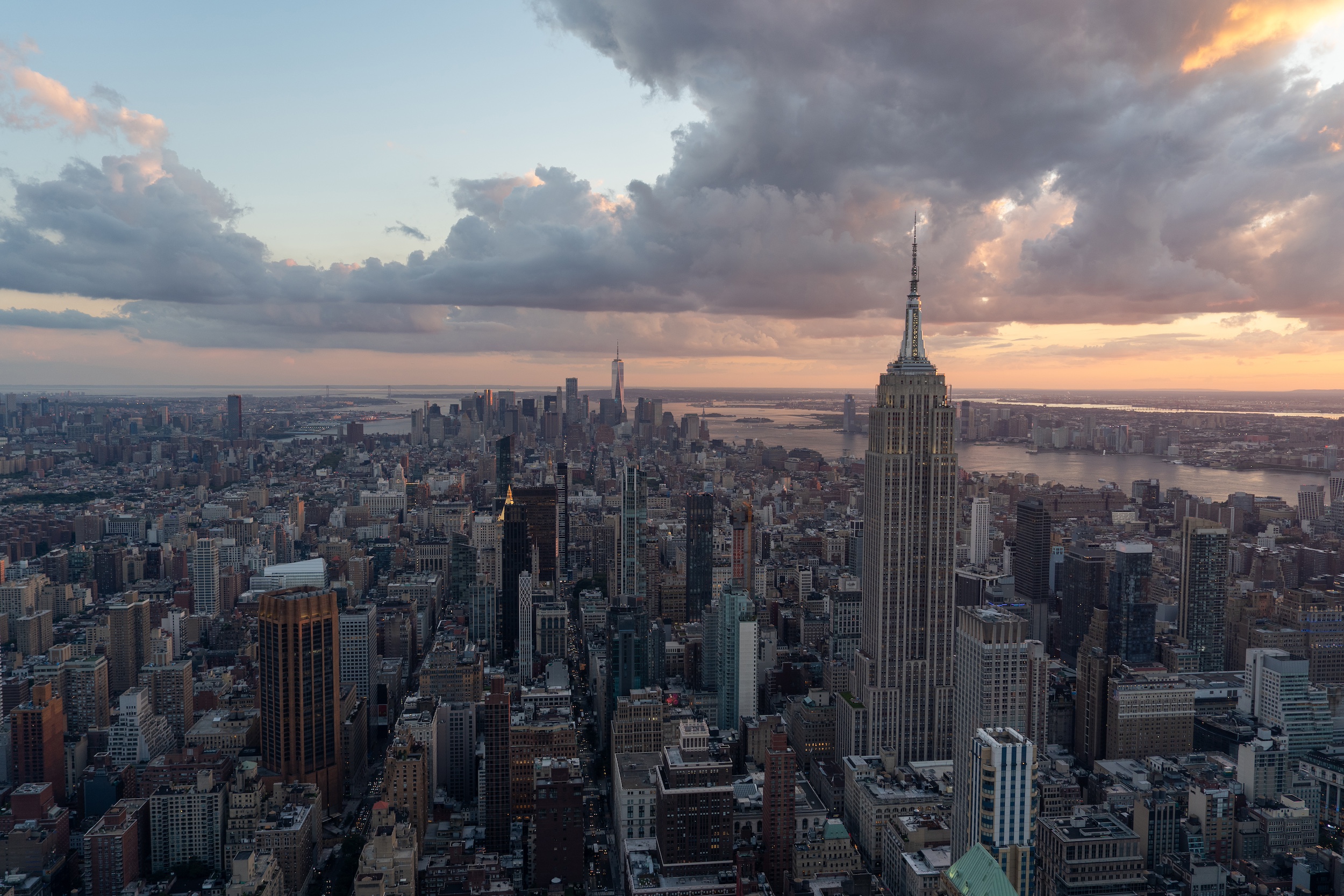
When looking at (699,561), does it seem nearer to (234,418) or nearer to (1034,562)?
(1034,562)

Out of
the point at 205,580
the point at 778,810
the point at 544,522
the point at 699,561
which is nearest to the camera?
the point at 778,810

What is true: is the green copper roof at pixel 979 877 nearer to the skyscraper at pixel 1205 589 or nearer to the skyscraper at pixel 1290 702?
the skyscraper at pixel 1290 702

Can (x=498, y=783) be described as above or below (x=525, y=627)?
below

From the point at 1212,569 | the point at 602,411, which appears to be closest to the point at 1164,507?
the point at 1212,569

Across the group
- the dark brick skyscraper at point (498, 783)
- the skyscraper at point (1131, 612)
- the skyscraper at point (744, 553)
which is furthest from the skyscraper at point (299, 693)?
the skyscraper at point (1131, 612)

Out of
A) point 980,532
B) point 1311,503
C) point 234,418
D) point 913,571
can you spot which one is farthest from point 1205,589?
point 234,418
